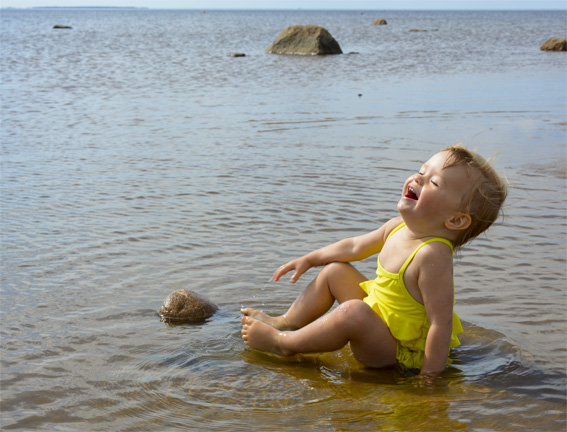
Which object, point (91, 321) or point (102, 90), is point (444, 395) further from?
point (102, 90)

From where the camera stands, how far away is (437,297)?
2861mm

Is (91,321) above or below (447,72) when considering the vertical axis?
below

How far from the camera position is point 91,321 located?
11.7 ft

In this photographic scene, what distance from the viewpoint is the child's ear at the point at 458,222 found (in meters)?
2.92

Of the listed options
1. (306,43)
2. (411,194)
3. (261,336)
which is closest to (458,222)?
(411,194)

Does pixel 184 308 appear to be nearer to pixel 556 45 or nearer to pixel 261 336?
pixel 261 336

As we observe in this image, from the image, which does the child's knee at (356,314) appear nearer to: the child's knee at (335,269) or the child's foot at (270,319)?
the child's knee at (335,269)

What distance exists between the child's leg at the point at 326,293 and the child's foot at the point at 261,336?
0.64 feet

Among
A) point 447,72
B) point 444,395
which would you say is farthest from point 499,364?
point 447,72

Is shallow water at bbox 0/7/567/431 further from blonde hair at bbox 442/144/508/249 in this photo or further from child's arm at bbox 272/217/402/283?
blonde hair at bbox 442/144/508/249

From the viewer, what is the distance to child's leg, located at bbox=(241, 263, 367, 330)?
3.27 metres

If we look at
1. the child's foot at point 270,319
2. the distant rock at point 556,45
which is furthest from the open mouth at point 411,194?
the distant rock at point 556,45

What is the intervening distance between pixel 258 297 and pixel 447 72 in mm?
13869

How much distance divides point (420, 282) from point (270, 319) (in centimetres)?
92
